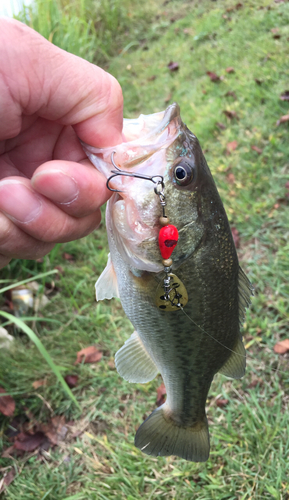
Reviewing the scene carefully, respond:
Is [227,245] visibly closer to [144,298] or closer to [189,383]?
[144,298]

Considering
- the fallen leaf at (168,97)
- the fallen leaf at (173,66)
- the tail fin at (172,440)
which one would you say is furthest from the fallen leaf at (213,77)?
the tail fin at (172,440)

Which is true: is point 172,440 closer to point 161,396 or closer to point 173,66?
point 161,396

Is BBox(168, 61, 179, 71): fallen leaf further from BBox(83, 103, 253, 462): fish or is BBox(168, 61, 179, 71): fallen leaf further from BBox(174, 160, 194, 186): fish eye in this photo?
BBox(174, 160, 194, 186): fish eye

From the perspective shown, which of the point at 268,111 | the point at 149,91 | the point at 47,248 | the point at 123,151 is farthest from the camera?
the point at 149,91

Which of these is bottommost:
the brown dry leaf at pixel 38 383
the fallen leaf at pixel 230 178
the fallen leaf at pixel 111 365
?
the brown dry leaf at pixel 38 383

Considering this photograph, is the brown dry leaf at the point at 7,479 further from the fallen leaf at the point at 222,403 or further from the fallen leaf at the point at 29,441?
the fallen leaf at the point at 222,403

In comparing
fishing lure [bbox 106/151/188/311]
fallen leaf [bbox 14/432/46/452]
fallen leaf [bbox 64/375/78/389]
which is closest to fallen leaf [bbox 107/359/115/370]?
fallen leaf [bbox 64/375/78/389]

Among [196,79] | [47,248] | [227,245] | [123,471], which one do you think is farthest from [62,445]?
[196,79]
